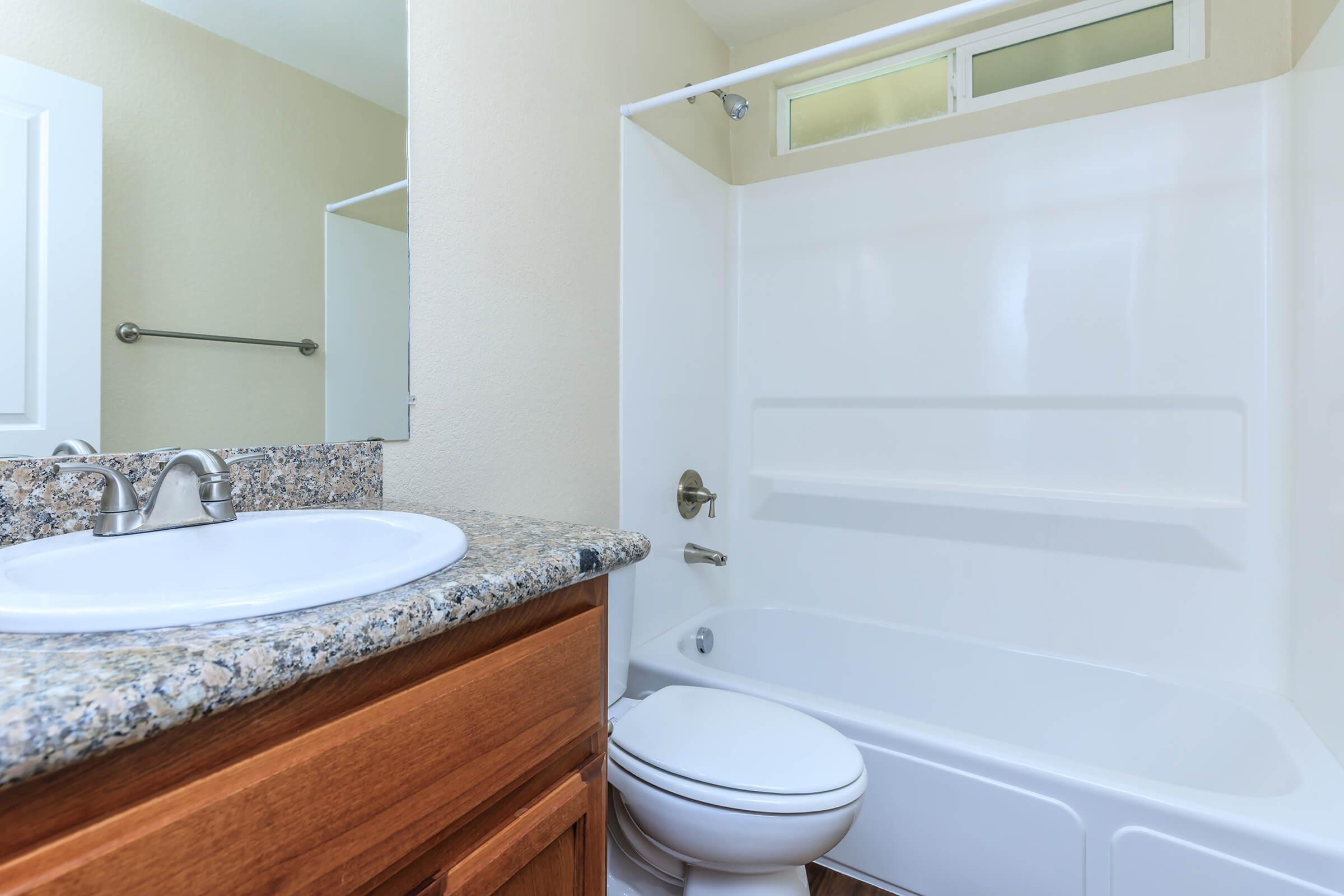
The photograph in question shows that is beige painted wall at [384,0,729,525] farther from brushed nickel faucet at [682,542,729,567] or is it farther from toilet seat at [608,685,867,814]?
toilet seat at [608,685,867,814]

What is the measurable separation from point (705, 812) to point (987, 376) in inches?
60.1

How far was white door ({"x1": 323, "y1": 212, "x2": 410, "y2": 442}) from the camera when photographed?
1.09m

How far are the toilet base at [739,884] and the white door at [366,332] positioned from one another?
3.42 ft

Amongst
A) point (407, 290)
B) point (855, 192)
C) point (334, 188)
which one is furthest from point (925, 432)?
point (334, 188)

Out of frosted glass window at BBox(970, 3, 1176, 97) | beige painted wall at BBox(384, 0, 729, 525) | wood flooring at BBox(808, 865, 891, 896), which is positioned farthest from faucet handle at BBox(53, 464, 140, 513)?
frosted glass window at BBox(970, 3, 1176, 97)

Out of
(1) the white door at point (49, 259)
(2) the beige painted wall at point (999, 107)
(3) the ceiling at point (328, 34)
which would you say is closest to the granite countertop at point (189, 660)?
(1) the white door at point (49, 259)

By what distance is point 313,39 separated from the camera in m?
1.05

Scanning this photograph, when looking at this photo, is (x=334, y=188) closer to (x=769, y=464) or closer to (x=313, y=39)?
(x=313, y=39)

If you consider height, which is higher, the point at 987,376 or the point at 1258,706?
the point at 987,376

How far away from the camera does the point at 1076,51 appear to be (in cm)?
189

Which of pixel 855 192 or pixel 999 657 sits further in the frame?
pixel 855 192

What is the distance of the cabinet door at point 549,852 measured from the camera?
60cm

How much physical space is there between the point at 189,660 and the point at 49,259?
656mm

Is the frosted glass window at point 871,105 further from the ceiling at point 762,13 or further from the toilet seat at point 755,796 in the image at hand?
the toilet seat at point 755,796
